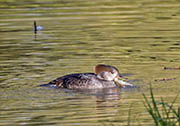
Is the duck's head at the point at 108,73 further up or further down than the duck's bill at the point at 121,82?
further up

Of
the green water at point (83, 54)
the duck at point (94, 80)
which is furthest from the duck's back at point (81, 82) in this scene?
the green water at point (83, 54)

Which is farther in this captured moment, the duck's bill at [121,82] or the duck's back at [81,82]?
the duck's back at [81,82]

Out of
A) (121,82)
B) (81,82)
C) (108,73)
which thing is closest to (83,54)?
(108,73)

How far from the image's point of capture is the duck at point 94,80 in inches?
477

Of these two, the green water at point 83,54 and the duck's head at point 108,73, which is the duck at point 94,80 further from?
the green water at point 83,54

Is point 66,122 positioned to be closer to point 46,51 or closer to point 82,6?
point 46,51

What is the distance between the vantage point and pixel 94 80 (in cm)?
1231

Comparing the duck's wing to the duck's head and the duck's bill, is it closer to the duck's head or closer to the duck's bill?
the duck's head

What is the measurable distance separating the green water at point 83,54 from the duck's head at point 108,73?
0.41 meters

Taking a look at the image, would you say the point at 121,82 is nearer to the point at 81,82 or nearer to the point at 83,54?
the point at 81,82

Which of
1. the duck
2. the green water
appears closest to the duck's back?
the duck

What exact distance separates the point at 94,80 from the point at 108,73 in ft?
1.08

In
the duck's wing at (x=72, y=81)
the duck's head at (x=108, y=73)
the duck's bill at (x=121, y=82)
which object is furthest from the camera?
the duck's head at (x=108, y=73)

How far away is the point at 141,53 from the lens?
49.0ft
